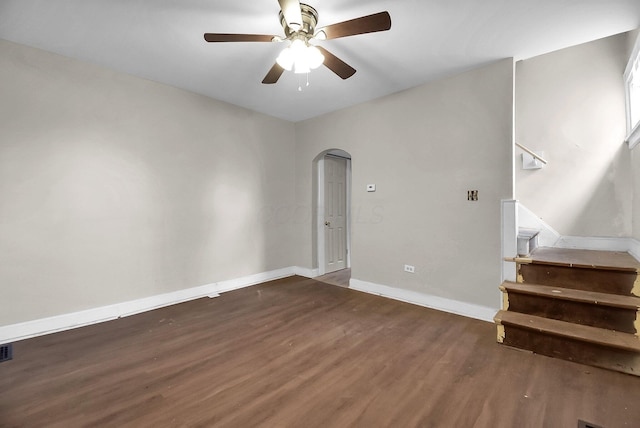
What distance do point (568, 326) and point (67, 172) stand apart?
4927 mm

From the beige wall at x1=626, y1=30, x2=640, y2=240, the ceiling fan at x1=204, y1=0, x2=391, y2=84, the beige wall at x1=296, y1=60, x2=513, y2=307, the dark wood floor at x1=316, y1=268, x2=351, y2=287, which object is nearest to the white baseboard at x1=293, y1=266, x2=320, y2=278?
the dark wood floor at x1=316, y1=268, x2=351, y2=287

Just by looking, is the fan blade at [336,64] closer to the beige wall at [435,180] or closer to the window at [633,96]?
the beige wall at [435,180]

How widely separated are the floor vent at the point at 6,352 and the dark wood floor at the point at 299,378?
0.17ft

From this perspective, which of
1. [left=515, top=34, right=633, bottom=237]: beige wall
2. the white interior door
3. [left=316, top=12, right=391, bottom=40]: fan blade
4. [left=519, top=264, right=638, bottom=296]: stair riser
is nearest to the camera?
[left=316, top=12, right=391, bottom=40]: fan blade

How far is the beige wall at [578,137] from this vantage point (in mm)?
3504

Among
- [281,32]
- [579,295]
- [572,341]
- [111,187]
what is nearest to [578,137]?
[579,295]

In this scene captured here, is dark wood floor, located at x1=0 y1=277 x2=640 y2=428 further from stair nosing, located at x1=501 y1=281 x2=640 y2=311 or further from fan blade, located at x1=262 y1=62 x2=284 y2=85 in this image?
fan blade, located at x1=262 y1=62 x2=284 y2=85

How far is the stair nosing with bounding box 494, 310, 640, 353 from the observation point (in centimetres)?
193

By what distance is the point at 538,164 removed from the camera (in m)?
4.04

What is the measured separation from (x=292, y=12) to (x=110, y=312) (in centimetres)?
346

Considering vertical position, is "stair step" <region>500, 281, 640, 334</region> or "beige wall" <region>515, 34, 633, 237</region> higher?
"beige wall" <region>515, 34, 633, 237</region>

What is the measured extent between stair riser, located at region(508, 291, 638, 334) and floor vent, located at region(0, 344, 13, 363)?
4.45m

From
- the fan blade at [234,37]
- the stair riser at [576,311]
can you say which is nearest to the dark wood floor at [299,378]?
the stair riser at [576,311]

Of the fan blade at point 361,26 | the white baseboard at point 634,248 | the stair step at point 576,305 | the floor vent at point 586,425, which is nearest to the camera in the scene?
the floor vent at point 586,425
